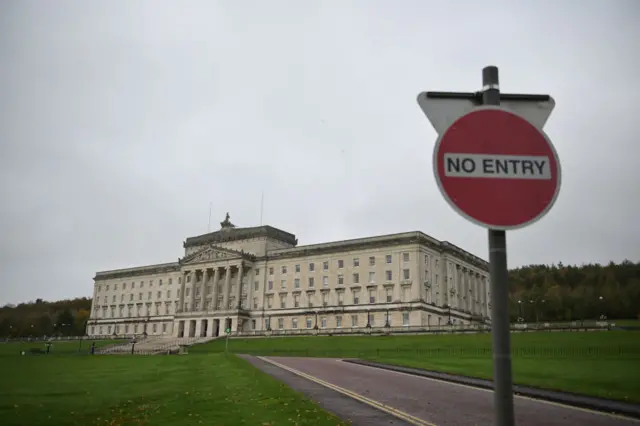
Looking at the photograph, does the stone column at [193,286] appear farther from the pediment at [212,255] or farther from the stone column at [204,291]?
the pediment at [212,255]

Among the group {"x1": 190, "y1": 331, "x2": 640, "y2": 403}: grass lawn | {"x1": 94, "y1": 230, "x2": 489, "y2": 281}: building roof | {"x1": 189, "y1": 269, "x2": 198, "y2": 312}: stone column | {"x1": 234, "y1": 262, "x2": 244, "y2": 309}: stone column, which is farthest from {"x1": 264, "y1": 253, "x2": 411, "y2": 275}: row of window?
{"x1": 190, "y1": 331, "x2": 640, "y2": 403}: grass lawn

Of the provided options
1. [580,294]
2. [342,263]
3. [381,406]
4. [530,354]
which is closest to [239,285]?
[342,263]

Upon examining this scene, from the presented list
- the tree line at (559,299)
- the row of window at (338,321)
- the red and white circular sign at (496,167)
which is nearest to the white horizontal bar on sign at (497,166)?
the red and white circular sign at (496,167)

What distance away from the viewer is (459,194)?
11.8ft

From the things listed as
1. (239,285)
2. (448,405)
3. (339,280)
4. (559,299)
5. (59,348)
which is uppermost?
(339,280)

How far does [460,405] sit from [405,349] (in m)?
45.6

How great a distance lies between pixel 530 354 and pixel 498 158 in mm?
47346

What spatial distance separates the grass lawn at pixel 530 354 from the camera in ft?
83.6

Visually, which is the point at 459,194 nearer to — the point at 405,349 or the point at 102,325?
the point at 405,349

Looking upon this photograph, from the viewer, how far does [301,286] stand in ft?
371

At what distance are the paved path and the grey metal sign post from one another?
1202cm

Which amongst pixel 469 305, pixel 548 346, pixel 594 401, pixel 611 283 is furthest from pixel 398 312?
pixel 594 401

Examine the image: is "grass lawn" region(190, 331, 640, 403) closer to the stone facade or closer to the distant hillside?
the stone facade

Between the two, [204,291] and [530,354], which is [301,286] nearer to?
[204,291]
